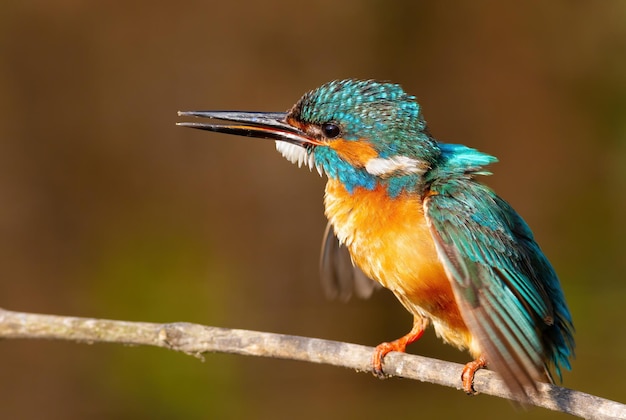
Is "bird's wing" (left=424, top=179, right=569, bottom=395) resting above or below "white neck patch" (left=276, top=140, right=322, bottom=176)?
below

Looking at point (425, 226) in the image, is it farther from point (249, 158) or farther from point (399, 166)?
point (249, 158)

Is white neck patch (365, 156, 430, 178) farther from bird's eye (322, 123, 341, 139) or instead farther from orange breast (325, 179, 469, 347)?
bird's eye (322, 123, 341, 139)

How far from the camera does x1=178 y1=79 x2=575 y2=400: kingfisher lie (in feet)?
8.02

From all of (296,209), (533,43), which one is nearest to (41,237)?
(296,209)

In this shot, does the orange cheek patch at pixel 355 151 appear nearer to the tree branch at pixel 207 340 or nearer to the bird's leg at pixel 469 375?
the tree branch at pixel 207 340

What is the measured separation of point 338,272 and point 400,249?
2.78ft

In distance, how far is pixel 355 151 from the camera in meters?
2.73

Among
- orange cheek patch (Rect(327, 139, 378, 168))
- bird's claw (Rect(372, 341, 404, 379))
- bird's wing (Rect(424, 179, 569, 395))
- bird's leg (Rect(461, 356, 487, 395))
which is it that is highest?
orange cheek patch (Rect(327, 139, 378, 168))

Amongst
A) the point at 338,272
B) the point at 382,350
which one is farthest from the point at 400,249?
the point at 338,272

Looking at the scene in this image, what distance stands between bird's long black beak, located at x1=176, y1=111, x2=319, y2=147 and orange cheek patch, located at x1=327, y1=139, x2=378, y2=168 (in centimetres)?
10

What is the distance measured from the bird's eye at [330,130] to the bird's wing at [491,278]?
0.41 meters

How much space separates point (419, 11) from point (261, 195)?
1543 mm

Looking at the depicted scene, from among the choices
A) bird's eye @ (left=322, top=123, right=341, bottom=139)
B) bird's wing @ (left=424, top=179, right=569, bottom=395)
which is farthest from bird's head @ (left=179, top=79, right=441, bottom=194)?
bird's wing @ (left=424, top=179, right=569, bottom=395)

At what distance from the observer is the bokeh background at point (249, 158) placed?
465 cm
